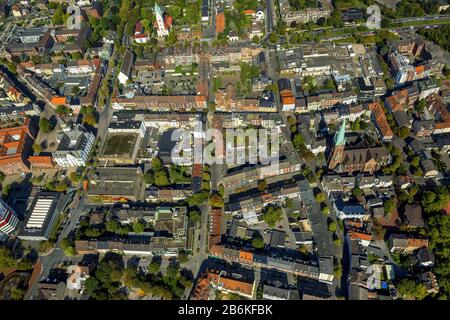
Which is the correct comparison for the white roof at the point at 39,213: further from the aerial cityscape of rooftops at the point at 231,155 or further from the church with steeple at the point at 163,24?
the church with steeple at the point at 163,24

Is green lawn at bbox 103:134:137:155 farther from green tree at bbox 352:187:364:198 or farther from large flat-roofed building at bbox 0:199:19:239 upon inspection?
green tree at bbox 352:187:364:198

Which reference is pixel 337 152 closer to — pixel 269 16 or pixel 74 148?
pixel 74 148

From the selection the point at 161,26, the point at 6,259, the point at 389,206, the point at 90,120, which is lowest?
the point at 389,206

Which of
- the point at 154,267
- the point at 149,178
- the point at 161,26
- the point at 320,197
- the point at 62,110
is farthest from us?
the point at 161,26

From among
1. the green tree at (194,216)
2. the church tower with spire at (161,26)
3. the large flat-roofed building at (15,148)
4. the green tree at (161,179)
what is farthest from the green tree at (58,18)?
the green tree at (194,216)

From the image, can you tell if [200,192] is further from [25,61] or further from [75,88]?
[25,61]

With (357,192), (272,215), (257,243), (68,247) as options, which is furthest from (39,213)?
(357,192)
